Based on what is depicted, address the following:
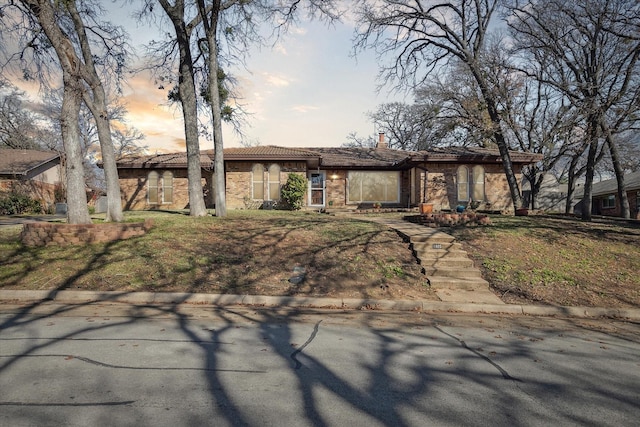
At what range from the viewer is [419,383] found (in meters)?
3.22

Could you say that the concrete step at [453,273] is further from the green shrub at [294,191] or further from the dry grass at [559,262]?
the green shrub at [294,191]

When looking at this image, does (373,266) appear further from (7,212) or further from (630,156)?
(630,156)

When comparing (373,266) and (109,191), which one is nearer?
(373,266)

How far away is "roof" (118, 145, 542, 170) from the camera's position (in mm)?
19141

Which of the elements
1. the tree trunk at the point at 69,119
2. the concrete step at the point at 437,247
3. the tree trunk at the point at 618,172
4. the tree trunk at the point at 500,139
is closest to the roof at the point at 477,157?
the tree trunk at the point at 500,139

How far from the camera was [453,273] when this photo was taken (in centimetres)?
809

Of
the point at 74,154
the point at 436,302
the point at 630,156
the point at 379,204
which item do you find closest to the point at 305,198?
the point at 379,204

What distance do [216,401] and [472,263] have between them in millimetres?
7188

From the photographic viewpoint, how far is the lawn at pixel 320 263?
7.08 m

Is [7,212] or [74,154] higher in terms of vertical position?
[74,154]

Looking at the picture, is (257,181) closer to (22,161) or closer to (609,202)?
(22,161)

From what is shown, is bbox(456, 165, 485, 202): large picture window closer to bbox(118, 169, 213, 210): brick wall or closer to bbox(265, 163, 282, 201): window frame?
bbox(265, 163, 282, 201): window frame

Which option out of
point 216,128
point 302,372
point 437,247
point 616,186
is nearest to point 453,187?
point 437,247

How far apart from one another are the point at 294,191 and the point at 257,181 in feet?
7.70
